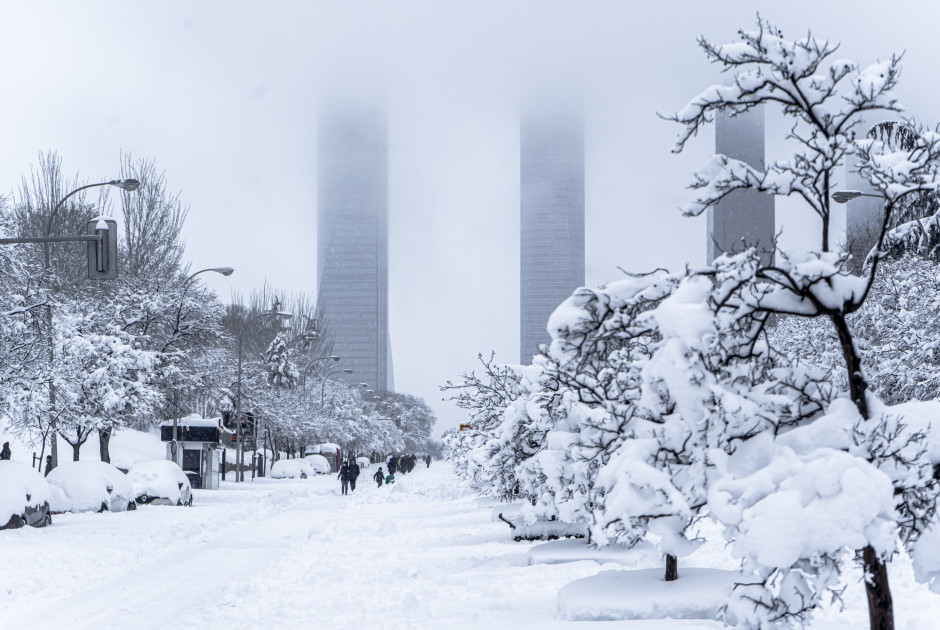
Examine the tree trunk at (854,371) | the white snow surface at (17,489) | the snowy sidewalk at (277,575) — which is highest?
the tree trunk at (854,371)

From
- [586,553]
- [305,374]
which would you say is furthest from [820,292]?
[305,374]

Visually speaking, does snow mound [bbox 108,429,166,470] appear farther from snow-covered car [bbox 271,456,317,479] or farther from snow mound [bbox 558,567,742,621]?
snow mound [bbox 558,567,742,621]

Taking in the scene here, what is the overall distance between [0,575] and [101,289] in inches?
Result: 1044

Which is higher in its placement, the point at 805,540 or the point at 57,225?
the point at 57,225

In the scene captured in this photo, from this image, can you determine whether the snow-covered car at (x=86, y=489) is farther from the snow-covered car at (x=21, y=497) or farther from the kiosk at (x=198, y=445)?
the kiosk at (x=198, y=445)

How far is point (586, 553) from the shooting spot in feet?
51.2

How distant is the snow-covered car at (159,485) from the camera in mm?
33094

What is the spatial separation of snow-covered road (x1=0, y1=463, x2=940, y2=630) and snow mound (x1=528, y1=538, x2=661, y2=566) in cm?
30

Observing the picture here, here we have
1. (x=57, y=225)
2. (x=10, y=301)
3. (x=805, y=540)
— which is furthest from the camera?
(x=57, y=225)

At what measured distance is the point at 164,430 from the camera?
4559 cm

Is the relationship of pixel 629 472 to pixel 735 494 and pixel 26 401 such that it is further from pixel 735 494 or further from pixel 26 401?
pixel 26 401

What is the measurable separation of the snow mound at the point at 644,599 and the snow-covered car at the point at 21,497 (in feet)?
52.3

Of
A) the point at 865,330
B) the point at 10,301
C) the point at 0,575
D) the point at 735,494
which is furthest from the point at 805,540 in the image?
the point at 865,330

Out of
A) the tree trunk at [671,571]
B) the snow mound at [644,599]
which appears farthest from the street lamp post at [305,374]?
the snow mound at [644,599]
